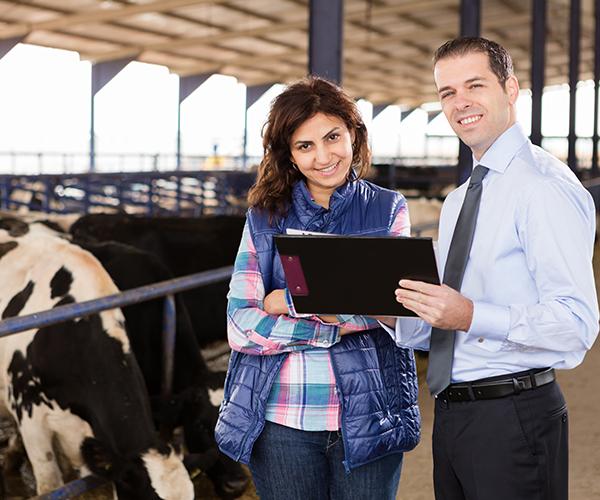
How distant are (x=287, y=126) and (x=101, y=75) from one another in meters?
24.1

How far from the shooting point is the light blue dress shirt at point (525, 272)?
1548mm

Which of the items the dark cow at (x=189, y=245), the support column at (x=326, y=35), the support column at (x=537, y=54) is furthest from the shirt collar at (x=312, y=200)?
the support column at (x=537, y=54)

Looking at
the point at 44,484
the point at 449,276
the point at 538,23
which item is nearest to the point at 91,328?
the point at 44,484

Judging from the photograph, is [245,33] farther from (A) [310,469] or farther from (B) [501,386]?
(B) [501,386]

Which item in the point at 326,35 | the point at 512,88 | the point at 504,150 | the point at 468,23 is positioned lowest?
the point at 504,150

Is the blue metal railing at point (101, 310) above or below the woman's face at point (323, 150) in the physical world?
below

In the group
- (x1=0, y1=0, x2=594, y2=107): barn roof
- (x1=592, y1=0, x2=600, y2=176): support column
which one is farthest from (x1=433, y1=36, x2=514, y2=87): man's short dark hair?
(x1=0, y1=0, x2=594, y2=107): barn roof

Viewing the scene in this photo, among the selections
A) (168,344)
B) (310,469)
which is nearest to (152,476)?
(168,344)

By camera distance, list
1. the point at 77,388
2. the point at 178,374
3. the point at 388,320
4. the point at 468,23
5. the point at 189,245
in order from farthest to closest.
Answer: the point at 468,23, the point at 189,245, the point at 178,374, the point at 77,388, the point at 388,320

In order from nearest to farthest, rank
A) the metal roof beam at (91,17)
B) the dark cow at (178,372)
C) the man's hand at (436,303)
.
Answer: the man's hand at (436,303) < the dark cow at (178,372) < the metal roof beam at (91,17)

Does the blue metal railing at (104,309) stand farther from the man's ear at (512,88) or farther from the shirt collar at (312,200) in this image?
the man's ear at (512,88)

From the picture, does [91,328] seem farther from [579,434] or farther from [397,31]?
[397,31]

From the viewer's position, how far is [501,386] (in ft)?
5.46

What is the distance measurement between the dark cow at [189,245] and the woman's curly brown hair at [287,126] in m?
4.31
